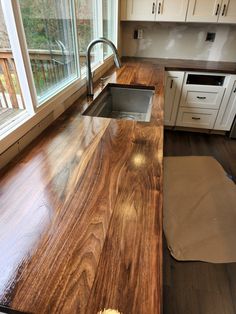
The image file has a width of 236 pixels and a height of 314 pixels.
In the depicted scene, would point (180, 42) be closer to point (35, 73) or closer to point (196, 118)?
point (196, 118)

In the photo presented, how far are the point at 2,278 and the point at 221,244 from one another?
144 cm

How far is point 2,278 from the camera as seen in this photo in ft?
1.54

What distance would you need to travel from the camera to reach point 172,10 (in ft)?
8.18

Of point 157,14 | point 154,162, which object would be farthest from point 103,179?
point 157,14

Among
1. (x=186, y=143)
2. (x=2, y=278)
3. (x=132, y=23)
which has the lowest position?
(x=186, y=143)

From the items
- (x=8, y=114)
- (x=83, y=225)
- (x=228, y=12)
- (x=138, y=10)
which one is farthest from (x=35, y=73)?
(x=228, y=12)

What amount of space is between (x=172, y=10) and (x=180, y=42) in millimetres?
482

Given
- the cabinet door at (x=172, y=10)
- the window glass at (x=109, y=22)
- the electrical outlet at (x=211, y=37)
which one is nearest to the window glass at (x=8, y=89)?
the window glass at (x=109, y=22)

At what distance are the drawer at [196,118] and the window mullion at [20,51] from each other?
218 cm

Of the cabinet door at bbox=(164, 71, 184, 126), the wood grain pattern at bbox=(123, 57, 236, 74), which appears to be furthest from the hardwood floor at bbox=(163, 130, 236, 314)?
the wood grain pattern at bbox=(123, 57, 236, 74)

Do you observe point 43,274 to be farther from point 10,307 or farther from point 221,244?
point 221,244

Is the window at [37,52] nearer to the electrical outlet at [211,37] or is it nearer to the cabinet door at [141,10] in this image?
the cabinet door at [141,10]

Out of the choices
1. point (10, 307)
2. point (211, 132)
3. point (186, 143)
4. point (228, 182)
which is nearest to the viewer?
point (10, 307)

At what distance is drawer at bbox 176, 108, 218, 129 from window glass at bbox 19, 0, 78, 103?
173 centimetres
